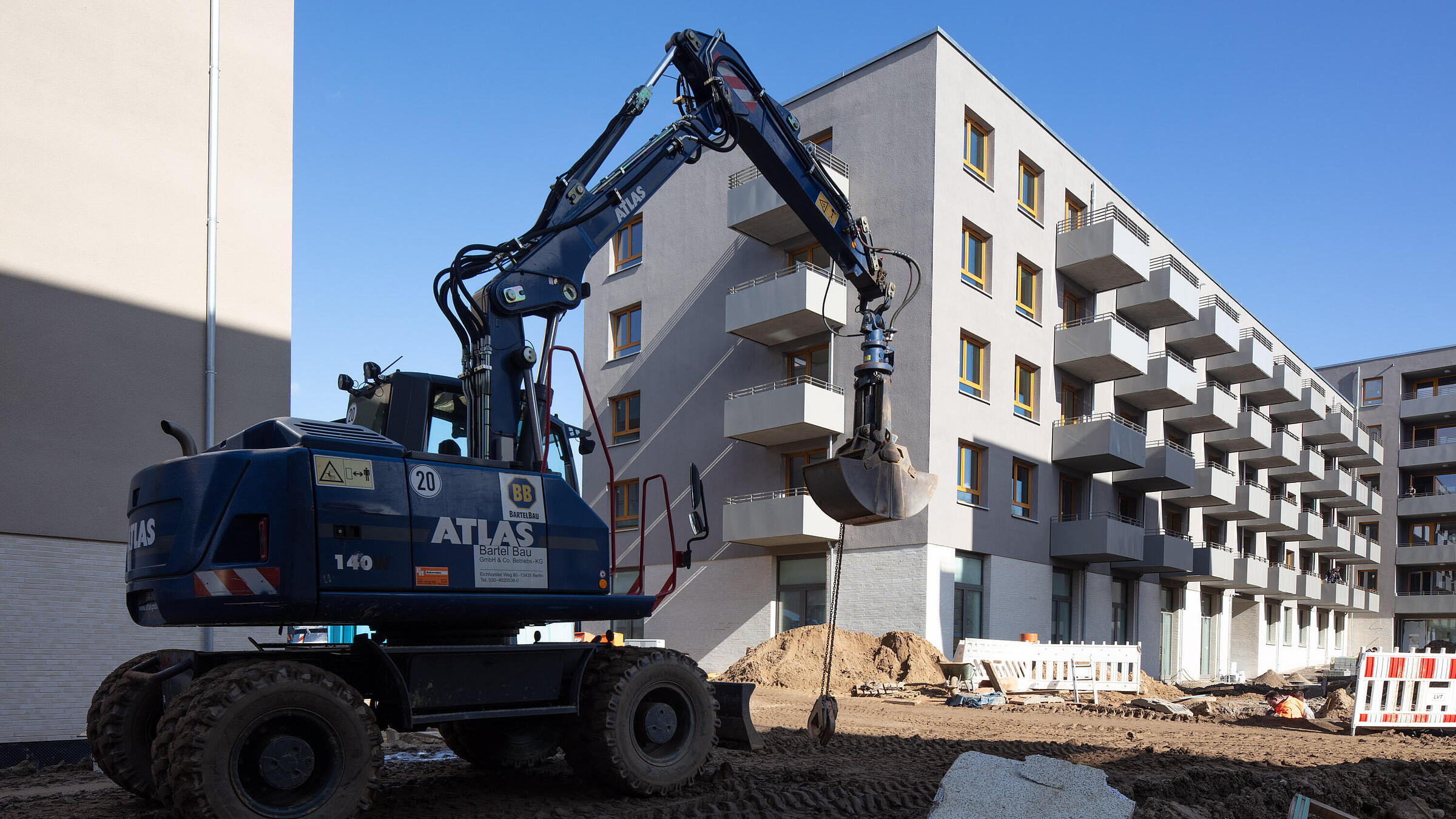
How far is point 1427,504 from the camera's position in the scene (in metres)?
62.5

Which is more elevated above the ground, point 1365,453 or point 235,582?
point 1365,453

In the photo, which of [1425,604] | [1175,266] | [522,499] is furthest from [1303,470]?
[522,499]

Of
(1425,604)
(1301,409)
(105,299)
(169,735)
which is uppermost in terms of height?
(1301,409)

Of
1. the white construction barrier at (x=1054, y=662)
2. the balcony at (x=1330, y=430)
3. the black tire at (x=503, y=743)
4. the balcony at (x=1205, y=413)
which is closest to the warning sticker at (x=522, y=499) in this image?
the black tire at (x=503, y=743)

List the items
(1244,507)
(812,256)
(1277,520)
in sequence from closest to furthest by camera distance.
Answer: (812,256) → (1244,507) → (1277,520)

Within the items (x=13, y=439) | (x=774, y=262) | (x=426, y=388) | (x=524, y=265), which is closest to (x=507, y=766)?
(x=426, y=388)

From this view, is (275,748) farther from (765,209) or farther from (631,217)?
(765,209)

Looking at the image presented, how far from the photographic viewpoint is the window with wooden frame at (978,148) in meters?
28.8

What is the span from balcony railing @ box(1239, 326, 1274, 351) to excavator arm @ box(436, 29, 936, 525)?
126 feet

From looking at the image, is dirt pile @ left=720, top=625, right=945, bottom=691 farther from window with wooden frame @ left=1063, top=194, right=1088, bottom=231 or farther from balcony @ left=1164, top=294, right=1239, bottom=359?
balcony @ left=1164, top=294, right=1239, bottom=359

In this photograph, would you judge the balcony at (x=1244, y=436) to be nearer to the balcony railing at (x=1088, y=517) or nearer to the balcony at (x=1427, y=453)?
the balcony railing at (x=1088, y=517)

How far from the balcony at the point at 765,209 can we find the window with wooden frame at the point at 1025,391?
7080 millimetres

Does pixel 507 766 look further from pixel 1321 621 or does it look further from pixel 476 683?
pixel 1321 621

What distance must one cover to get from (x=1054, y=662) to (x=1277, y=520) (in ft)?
104
